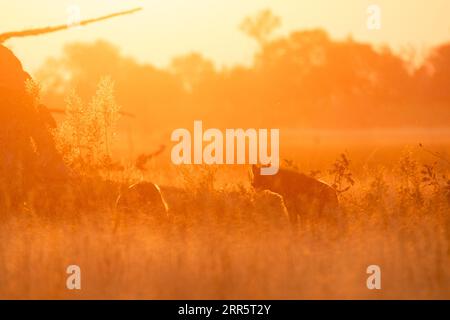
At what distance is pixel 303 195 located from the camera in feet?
39.9

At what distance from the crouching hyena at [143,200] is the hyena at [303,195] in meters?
1.39

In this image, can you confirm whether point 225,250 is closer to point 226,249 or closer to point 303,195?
point 226,249

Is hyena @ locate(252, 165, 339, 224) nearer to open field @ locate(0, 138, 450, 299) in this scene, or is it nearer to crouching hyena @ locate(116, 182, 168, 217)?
open field @ locate(0, 138, 450, 299)

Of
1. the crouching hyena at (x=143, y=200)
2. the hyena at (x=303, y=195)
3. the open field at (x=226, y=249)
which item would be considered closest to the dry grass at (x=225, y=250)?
the open field at (x=226, y=249)

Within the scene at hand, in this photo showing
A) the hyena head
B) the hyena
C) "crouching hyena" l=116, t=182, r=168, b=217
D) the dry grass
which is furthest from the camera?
the hyena head

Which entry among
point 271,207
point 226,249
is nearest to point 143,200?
point 271,207

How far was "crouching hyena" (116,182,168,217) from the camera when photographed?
40.1 feet

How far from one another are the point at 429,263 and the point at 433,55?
237 ft

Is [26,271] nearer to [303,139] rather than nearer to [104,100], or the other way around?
[104,100]

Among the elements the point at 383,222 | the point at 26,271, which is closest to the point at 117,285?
the point at 26,271

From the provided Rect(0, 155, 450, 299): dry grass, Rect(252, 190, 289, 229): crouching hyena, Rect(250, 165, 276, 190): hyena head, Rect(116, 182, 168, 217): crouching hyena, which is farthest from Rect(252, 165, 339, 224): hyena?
Rect(116, 182, 168, 217): crouching hyena

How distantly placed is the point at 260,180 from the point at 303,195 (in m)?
0.75

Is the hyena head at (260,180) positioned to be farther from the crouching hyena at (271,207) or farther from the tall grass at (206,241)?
the tall grass at (206,241)

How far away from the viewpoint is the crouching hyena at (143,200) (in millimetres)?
12227
